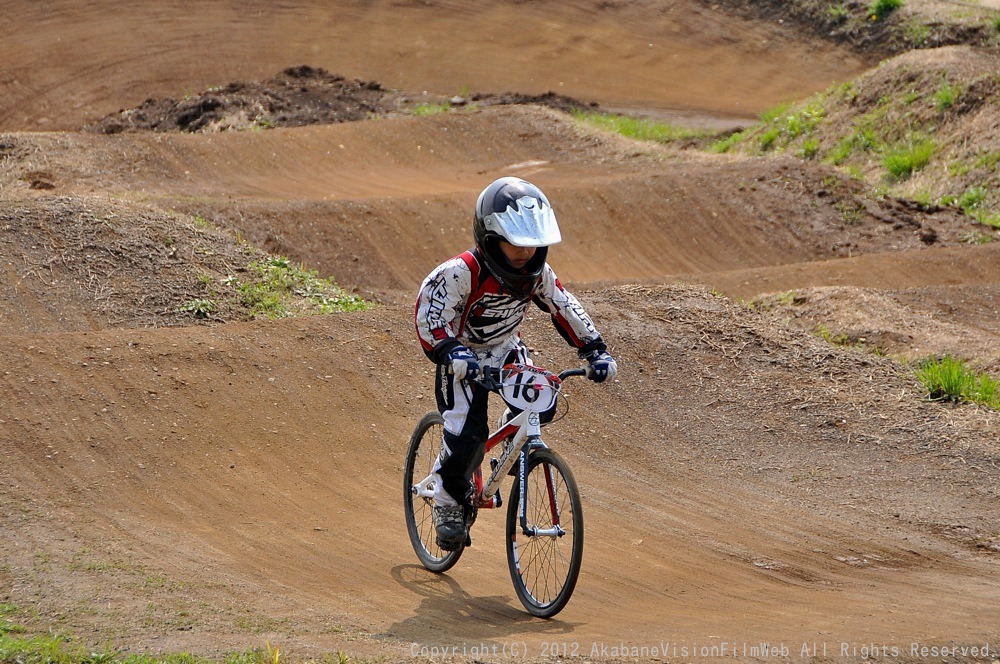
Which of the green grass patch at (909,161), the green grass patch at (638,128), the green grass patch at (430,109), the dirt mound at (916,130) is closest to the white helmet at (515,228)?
the dirt mound at (916,130)

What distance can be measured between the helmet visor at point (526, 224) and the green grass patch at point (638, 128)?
62.2ft

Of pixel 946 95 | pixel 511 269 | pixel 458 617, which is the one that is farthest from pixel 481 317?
pixel 946 95

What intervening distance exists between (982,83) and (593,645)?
64.4 feet

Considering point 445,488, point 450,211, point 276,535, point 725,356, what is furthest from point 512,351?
point 450,211

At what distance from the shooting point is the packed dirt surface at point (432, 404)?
5.95m

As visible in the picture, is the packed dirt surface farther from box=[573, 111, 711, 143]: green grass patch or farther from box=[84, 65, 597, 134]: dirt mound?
box=[573, 111, 711, 143]: green grass patch

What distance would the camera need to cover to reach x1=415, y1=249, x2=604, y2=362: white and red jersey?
602 centimetres

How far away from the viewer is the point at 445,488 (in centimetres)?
641

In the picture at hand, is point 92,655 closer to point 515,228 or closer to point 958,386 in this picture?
point 515,228

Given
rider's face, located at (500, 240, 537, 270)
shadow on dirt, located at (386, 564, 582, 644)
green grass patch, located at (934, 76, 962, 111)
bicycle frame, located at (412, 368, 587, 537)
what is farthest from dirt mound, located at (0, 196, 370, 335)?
green grass patch, located at (934, 76, 962, 111)

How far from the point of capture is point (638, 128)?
2545 cm

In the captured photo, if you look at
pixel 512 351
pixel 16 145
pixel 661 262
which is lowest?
pixel 661 262

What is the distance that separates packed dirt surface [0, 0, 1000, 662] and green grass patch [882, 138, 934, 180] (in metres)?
1.83

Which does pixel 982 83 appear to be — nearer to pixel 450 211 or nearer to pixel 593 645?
pixel 450 211
